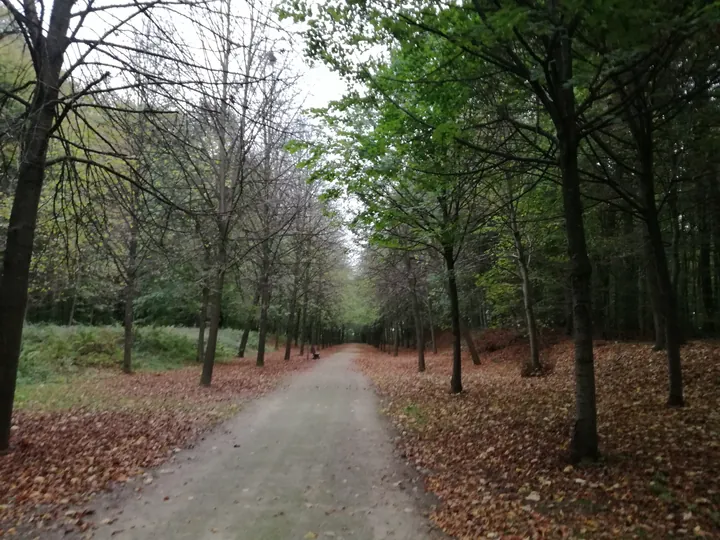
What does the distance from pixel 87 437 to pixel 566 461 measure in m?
7.15

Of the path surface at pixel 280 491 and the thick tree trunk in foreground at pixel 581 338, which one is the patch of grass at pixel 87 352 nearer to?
the path surface at pixel 280 491

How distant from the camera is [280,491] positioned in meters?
5.49

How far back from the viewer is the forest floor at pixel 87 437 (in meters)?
4.83

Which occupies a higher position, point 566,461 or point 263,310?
point 263,310

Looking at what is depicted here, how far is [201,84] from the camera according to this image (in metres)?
6.05

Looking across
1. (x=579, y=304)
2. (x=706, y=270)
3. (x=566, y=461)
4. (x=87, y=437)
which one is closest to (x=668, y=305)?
(x=579, y=304)

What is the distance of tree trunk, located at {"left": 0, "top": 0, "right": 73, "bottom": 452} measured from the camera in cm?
617

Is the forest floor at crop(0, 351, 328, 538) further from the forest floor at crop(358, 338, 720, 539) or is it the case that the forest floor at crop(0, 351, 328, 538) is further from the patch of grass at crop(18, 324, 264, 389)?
the forest floor at crop(358, 338, 720, 539)

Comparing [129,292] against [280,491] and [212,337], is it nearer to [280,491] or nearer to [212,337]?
[212,337]

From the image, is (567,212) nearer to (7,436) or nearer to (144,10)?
(144,10)

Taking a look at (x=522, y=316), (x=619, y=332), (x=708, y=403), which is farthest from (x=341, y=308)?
(x=708, y=403)

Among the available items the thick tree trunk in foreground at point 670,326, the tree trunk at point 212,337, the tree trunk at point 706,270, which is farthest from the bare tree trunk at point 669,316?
the tree trunk at point 212,337

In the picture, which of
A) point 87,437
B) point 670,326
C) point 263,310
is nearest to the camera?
point 87,437

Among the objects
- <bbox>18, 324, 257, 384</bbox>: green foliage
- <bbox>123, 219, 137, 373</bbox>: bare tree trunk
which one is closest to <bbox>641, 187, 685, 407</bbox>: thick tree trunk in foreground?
<bbox>123, 219, 137, 373</bbox>: bare tree trunk
